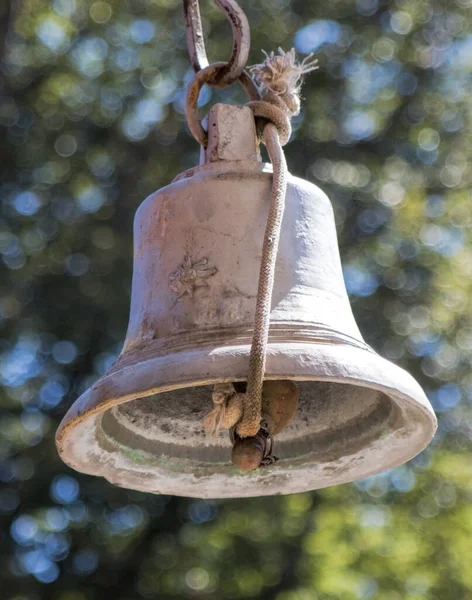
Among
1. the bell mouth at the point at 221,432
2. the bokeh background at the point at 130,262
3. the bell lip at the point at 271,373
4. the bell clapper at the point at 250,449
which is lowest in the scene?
the bokeh background at the point at 130,262

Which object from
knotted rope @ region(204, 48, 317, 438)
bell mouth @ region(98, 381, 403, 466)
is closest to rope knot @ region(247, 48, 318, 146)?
knotted rope @ region(204, 48, 317, 438)

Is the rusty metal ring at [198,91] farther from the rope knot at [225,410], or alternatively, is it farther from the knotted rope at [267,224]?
the rope knot at [225,410]

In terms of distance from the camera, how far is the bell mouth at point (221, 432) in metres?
2.04

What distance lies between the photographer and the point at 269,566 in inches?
244

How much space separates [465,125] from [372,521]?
263cm

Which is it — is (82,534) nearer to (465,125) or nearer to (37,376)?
(37,376)

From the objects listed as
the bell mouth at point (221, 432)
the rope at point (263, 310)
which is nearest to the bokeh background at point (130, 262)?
the bell mouth at point (221, 432)

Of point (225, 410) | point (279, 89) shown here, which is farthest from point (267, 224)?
point (279, 89)

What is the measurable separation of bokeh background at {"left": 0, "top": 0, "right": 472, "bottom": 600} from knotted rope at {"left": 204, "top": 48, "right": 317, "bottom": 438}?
429 centimetres

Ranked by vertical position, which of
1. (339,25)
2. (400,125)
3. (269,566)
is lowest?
(269,566)

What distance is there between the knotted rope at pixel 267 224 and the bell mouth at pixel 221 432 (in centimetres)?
25

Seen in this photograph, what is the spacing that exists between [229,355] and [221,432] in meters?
0.50

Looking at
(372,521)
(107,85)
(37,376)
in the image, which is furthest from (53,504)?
(107,85)

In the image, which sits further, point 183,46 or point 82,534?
point 183,46
